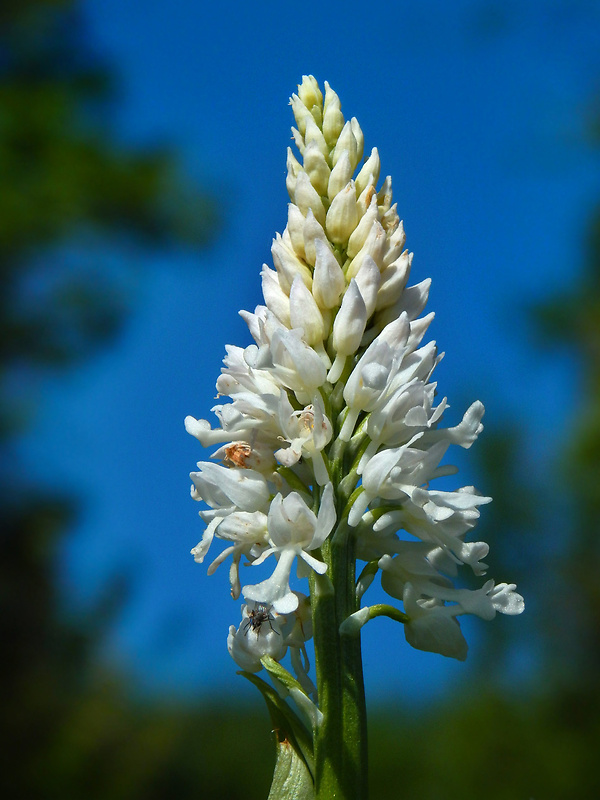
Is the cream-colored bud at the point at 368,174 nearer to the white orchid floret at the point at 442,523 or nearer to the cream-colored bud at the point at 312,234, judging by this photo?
the cream-colored bud at the point at 312,234

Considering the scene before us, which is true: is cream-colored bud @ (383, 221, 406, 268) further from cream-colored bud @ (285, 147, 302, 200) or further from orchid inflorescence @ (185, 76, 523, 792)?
cream-colored bud @ (285, 147, 302, 200)

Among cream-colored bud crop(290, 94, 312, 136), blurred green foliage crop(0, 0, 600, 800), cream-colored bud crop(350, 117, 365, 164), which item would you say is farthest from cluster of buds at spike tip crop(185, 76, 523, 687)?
blurred green foliage crop(0, 0, 600, 800)

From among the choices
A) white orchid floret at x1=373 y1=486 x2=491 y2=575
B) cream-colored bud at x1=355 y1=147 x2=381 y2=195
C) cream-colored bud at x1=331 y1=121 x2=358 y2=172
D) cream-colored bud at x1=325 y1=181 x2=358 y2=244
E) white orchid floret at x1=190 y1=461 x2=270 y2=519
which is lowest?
white orchid floret at x1=373 y1=486 x2=491 y2=575

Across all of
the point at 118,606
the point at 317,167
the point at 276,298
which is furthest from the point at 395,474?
the point at 118,606

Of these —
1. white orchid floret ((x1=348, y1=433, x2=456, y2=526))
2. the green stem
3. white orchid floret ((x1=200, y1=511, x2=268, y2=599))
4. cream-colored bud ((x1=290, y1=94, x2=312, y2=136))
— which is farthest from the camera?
cream-colored bud ((x1=290, y1=94, x2=312, y2=136))

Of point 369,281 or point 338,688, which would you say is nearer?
point 338,688

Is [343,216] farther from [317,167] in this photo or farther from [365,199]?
[317,167]
